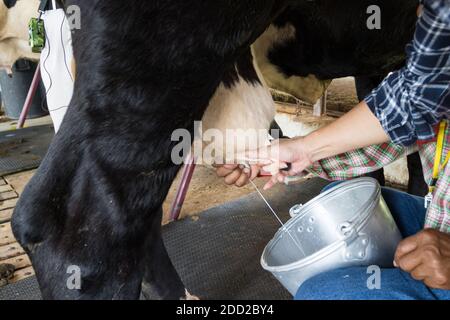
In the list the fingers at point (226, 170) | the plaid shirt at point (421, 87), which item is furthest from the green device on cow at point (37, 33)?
the plaid shirt at point (421, 87)

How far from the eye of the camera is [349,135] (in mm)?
708

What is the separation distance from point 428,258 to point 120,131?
489mm

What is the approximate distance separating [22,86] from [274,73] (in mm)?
2883

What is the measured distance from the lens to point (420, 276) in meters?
0.60

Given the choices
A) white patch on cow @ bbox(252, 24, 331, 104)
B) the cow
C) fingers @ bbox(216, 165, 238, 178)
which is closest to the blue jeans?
fingers @ bbox(216, 165, 238, 178)

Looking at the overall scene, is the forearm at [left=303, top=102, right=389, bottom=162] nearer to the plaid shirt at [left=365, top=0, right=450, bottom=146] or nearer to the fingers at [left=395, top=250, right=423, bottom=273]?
the plaid shirt at [left=365, top=0, right=450, bottom=146]

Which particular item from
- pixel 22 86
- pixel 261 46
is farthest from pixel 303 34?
pixel 22 86

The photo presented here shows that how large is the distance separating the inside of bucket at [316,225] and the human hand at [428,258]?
25cm

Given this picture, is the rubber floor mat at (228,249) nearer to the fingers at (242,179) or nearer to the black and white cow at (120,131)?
the fingers at (242,179)

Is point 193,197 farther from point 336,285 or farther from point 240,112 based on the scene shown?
point 336,285

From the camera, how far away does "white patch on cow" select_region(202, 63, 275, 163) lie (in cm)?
104

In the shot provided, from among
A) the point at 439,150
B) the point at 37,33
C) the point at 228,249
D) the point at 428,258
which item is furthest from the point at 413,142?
the point at 37,33

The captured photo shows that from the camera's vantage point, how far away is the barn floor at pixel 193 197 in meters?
1.41

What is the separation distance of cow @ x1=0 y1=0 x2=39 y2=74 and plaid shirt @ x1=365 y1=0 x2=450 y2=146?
1561 mm
